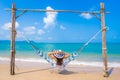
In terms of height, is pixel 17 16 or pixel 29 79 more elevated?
pixel 17 16

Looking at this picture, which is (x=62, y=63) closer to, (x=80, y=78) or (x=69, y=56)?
(x=69, y=56)

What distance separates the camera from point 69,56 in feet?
27.4

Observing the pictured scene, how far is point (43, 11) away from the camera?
7945 millimetres

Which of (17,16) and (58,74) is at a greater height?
(17,16)

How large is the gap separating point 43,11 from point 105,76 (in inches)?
121

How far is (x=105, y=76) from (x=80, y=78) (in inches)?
35.1

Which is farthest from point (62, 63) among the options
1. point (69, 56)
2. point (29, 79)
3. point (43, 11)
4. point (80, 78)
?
point (43, 11)

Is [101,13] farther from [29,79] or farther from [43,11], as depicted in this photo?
[29,79]

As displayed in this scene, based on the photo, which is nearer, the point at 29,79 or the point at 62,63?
the point at 29,79

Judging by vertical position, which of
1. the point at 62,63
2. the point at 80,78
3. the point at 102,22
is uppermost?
Result: the point at 102,22

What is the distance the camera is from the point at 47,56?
27.4ft

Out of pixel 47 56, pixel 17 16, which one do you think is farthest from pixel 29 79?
pixel 17 16

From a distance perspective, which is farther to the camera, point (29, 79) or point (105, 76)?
point (105, 76)

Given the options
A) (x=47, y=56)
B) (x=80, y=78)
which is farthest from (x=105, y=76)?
(x=47, y=56)
